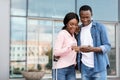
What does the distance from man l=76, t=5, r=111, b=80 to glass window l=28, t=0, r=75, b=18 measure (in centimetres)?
843

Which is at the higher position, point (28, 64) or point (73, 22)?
point (73, 22)

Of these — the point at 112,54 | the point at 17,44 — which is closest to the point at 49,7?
the point at 17,44

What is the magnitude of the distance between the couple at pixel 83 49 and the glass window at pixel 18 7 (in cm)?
821

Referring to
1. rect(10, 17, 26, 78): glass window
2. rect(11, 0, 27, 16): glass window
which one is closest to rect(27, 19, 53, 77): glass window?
rect(10, 17, 26, 78): glass window

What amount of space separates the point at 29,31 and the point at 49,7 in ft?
3.35

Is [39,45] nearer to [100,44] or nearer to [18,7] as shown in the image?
[18,7]

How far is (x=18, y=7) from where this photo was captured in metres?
11.2

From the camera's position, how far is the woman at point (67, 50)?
3.00 m

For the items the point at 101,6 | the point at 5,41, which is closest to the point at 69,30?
the point at 5,41

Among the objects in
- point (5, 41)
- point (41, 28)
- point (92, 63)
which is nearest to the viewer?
point (92, 63)

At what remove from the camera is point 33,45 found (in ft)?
37.7

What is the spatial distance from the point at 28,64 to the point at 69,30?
8505mm

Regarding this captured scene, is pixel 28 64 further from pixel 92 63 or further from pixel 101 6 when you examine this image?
pixel 92 63

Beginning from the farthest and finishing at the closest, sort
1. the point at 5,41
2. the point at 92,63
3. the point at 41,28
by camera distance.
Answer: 1. the point at 41,28
2. the point at 5,41
3. the point at 92,63
